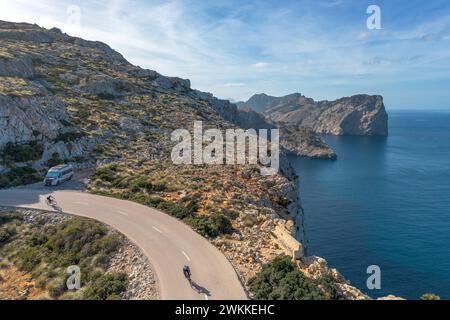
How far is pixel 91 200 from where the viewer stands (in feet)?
134

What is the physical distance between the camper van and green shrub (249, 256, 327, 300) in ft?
111

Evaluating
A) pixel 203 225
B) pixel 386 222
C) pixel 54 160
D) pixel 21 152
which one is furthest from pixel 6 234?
pixel 386 222

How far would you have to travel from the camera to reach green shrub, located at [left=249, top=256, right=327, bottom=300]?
841 inches

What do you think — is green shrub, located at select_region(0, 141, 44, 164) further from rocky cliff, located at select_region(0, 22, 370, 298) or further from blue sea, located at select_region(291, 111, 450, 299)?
blue sea, located at select_region(291, 111, 450, 299)

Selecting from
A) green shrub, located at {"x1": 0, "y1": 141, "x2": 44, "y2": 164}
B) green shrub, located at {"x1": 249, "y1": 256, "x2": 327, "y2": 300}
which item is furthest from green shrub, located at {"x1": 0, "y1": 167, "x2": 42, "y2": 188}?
green shrub, located at {"x1": 249, "y1": 256, "x2": 327, "y2": 300}

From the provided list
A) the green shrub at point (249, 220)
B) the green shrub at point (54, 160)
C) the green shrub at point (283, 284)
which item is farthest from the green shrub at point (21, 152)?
the green shrub at point (283, 284)

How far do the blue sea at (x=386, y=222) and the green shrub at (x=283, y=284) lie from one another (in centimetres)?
3800

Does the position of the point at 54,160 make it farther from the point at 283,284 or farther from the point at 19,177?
the point at 283,284

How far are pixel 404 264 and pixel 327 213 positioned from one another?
2987 centimetres

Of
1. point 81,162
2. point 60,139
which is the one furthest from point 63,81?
point 81,162

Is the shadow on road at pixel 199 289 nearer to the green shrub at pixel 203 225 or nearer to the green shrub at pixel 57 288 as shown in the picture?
the green shrub at pixel 203 225

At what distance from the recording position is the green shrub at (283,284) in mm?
21359

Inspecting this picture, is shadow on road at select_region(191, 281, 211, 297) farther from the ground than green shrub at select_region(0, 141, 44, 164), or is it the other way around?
green shrub at select_region(0, 141, 44, 164)

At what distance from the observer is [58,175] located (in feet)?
154
